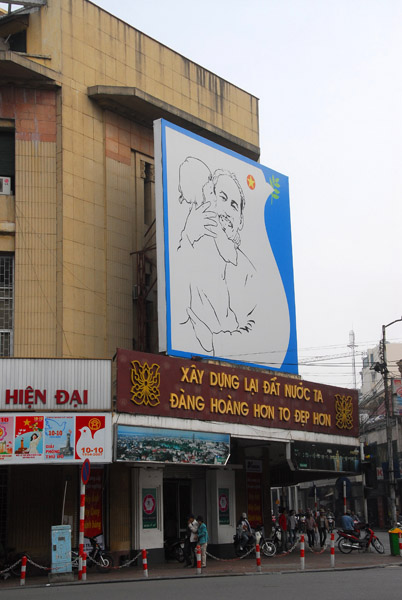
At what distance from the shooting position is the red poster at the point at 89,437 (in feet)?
84.0

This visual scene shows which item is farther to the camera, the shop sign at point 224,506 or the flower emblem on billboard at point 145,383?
the shop sign at point 224,506

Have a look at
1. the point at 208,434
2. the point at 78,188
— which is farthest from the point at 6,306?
the point at 208,434

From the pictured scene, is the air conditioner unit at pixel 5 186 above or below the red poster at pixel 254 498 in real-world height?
above

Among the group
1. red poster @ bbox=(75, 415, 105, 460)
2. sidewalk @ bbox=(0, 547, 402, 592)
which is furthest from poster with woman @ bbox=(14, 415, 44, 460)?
sidewalk @ bbox=(0, 547, 402, 592)

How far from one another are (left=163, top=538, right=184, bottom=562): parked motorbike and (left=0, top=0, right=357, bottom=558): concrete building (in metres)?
0.63

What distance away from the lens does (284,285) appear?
36969 millimetres

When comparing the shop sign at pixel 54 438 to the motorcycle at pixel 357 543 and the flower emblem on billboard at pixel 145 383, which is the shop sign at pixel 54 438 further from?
the motorcycle at pixel 357 543

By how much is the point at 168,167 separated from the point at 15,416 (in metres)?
10.7

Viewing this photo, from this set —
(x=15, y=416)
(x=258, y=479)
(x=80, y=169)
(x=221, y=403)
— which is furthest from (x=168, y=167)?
(x=258, y=479)

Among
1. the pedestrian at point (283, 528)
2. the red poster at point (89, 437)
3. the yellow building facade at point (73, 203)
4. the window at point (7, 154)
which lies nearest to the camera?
the red poster at point (89, 437)

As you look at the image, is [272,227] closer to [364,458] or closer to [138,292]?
[138,292]

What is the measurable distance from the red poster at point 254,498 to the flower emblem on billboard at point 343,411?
4.12 meters

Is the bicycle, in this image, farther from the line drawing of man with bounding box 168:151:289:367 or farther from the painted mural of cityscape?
the line drawing of man with bounding box 168:151:289:367

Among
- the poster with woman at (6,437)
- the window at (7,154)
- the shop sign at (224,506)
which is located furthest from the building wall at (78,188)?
the shop sign at (224,506)
